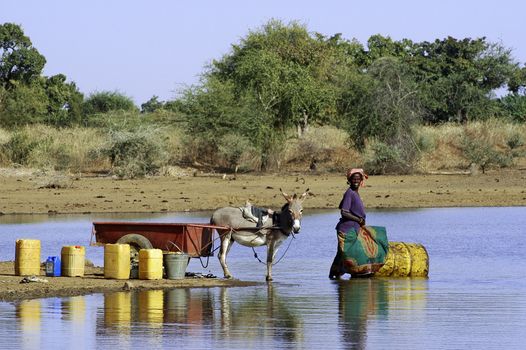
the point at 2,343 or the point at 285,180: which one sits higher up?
the point at 285,180

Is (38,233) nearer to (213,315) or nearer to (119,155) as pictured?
(213,315)

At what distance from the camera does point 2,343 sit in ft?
40.2

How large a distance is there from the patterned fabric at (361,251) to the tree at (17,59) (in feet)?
180

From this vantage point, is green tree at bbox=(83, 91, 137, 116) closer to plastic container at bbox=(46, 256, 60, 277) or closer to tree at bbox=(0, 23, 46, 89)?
tree at bbox=(0, 23, 46, 89)

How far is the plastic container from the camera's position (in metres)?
18.0

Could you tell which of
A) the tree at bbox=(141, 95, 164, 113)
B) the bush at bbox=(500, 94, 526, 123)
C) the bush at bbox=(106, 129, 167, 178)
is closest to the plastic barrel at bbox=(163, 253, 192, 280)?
the bush at bbox=(106, 129, 167, 178)

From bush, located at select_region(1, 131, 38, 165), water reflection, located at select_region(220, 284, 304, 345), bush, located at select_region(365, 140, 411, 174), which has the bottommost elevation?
water reflection, located at select_region(220, 284, 304, 345)

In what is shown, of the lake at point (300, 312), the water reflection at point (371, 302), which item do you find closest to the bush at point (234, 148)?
the lake at point (300, 312)

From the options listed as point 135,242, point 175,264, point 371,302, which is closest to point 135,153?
point 135,242

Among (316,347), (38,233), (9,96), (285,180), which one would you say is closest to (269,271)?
(316,347)

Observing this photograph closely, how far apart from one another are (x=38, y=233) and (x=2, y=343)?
1591 centimetres

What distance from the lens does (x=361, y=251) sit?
737 inches

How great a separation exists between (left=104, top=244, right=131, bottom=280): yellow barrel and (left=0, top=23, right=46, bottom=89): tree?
55023 mm

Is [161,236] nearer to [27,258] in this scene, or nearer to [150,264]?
[150,264]
